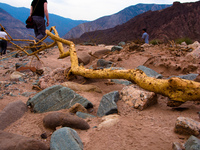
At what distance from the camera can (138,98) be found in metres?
1.97

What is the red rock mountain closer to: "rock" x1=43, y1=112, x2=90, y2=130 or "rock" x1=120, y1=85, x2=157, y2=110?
"rock" x1=120, y1=85, x2=157, y2=110

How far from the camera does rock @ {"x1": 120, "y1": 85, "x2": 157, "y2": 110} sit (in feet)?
6.21

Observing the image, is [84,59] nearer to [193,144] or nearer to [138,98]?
[138,98]

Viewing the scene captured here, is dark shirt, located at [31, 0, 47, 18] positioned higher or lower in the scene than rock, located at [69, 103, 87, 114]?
higher

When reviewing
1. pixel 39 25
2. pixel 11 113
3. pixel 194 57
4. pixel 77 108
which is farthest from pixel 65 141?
pixel 39 25

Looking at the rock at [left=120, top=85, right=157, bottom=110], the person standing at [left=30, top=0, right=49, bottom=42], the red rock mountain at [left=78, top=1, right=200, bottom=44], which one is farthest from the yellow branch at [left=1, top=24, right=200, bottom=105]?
the red rock mountain at [left=78, top=1, right=200, bottom=44]

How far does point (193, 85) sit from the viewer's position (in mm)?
1640

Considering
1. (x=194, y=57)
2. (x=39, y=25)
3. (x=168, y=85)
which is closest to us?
(x=168, y=85)

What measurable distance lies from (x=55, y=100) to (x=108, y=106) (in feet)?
2.55

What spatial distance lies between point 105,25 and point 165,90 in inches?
1605

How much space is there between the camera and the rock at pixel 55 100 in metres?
2.02

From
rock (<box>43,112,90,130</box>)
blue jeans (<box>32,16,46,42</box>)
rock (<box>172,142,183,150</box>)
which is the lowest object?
rock (<box>43,112,90,130</box>)

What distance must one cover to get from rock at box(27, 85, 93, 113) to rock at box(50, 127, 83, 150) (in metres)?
0.79

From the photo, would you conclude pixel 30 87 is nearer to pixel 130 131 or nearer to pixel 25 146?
pixel 25 146
